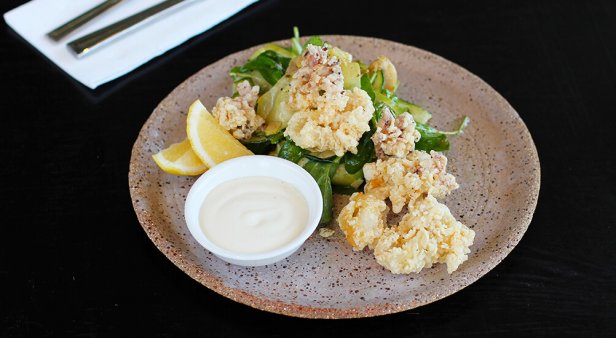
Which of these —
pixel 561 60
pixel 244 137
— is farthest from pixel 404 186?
pixel 561 60

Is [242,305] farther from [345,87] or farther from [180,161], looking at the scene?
[345,87]

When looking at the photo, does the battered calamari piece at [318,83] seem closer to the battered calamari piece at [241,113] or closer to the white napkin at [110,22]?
the battered calamari piece at [241,113]

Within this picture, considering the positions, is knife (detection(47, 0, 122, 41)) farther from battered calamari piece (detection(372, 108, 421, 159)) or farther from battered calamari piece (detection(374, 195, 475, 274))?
battered calamari piece (detection(374, 195, 475, 274))

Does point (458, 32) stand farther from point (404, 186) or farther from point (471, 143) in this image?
point (404, 186)

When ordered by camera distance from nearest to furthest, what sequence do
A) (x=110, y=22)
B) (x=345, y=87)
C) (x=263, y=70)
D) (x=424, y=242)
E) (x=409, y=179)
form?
(x=424, y=242), (x=409, y=179), (x=345, y=87), (x=263, y=70), (x=110, y=22)

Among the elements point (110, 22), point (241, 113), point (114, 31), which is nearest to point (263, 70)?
point (241, 113)

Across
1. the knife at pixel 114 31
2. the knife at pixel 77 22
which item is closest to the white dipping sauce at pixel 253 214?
the knife at pixel 114 31
